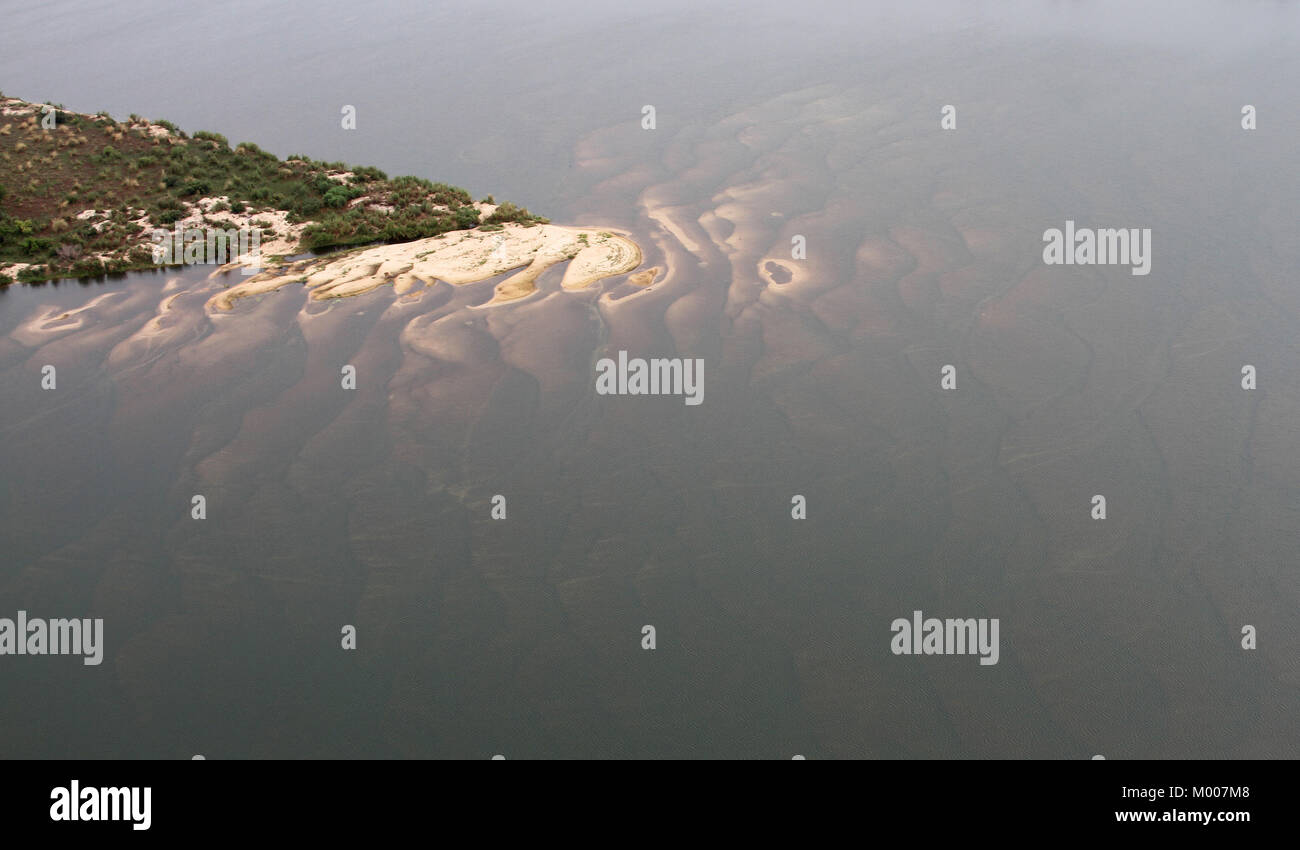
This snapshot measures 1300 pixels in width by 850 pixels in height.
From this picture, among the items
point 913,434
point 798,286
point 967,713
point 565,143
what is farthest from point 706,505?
point 565,143

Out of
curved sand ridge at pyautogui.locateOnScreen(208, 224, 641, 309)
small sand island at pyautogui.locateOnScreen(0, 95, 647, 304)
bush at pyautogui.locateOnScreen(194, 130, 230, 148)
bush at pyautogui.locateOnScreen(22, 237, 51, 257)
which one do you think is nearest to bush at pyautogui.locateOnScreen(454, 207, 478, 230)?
small sand island at pyautogui.locateOnScreen(0, 95, 647, 304)

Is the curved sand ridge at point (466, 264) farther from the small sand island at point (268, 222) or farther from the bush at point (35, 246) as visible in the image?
the bush at point (35, 246)

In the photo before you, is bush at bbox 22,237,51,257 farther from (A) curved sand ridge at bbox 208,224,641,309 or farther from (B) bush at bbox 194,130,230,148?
(B) bush at bbox 194,130,230,148

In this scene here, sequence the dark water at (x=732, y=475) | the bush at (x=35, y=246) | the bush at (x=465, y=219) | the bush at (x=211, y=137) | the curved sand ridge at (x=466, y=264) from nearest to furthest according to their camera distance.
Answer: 1. the dark water at (x=732, y=475)
2. the curved sand ridge at (x=466, y=264)
3. the bush at (x=35, y=246)
4. the bush at (x=465, y=219)
5. the bush at (x=211, y=137)

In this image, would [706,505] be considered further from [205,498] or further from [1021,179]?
[1021,179]

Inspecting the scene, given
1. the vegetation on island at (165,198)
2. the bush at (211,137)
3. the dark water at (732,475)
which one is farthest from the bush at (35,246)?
the bush at (211,137)

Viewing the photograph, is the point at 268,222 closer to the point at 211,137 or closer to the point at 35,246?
the point at 35,246

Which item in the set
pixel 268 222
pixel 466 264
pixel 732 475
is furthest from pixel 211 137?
Result: pixel 732 475
